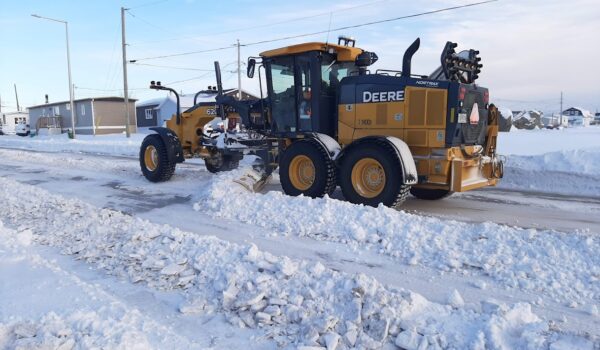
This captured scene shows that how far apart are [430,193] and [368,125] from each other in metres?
1.77

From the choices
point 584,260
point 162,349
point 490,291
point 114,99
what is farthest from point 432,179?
point 114,99

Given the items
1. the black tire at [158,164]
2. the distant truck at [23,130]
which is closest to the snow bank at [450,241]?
the black tire at [158,164]

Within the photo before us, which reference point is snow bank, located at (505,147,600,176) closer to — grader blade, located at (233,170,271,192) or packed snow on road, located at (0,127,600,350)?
packed snow on road, located at (0,127,600,350)

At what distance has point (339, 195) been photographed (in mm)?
8680

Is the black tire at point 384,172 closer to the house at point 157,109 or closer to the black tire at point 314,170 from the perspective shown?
the black tire at point 314,170

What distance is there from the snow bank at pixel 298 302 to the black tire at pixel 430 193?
4.60 meters

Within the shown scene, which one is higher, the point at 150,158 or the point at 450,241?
the point at 150,158

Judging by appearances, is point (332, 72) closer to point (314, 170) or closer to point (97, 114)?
point (314, 170)

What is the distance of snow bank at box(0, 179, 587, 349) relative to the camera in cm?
314

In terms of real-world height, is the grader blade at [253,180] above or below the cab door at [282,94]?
below

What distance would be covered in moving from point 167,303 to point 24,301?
1.13m

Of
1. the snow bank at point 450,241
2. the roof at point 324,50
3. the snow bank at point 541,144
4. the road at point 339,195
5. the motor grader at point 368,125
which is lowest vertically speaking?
the road at point 339,195

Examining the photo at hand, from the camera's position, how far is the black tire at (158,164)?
1027cm

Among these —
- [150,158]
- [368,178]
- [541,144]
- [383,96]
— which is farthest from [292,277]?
[541,144]
